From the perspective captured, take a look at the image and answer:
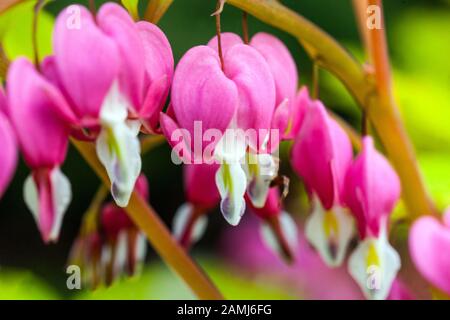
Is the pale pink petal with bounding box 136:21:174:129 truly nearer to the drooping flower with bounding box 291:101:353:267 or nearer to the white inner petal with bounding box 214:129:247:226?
the white inner petal with bounding box 214:129:247:226

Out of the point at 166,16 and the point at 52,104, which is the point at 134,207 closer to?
the point at 52,104

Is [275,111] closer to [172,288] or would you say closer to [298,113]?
[298,113]

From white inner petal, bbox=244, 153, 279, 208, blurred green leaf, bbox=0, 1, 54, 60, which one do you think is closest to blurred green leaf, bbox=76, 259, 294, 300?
blurred green leaf, bbox=0, 1, 54, 60

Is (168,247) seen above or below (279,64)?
below

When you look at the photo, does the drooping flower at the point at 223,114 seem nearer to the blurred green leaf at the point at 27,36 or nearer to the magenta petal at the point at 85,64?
the magenta petal at the point at 85,64

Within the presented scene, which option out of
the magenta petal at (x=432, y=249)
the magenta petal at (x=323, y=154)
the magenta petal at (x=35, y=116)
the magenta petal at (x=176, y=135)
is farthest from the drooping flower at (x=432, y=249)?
the magenta petal at (x=35, y=116)

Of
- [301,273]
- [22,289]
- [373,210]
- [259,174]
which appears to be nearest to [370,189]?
[373,210]
